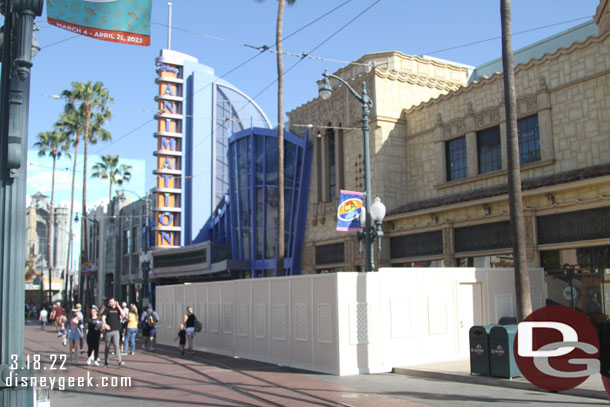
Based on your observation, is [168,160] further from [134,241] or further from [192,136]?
[134,241]

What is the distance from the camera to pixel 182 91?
4538 cm

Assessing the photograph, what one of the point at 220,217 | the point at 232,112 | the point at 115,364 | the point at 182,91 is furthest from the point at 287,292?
the point at 232,112

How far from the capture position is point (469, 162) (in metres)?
24.5

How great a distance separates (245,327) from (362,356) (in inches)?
221

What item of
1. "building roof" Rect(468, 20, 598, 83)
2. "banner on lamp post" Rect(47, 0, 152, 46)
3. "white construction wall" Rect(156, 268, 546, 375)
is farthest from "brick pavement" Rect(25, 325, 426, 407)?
"building roof" Rect(468, 20, 598, 83)

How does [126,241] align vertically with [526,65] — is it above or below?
below

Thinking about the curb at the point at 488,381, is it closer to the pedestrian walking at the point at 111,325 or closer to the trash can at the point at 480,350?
the trash can at the point at 480,350

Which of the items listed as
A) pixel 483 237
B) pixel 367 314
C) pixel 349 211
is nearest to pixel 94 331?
pixel 367 314

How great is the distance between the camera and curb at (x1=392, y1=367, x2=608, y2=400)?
37.8ft

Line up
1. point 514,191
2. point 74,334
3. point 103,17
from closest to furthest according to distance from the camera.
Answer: point 103,17, point 514,191, point 74,334

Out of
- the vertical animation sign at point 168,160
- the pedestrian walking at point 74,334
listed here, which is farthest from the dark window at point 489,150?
the vertical animation sign at point 168,160

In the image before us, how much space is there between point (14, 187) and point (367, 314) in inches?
438

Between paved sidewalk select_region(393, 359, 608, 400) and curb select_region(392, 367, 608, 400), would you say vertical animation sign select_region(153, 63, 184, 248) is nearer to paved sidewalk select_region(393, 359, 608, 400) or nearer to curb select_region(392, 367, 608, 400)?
paved sidewalk select_region(393, 359, 608, 400)

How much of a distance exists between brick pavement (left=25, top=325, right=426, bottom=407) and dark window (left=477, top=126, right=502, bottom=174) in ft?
39.5
